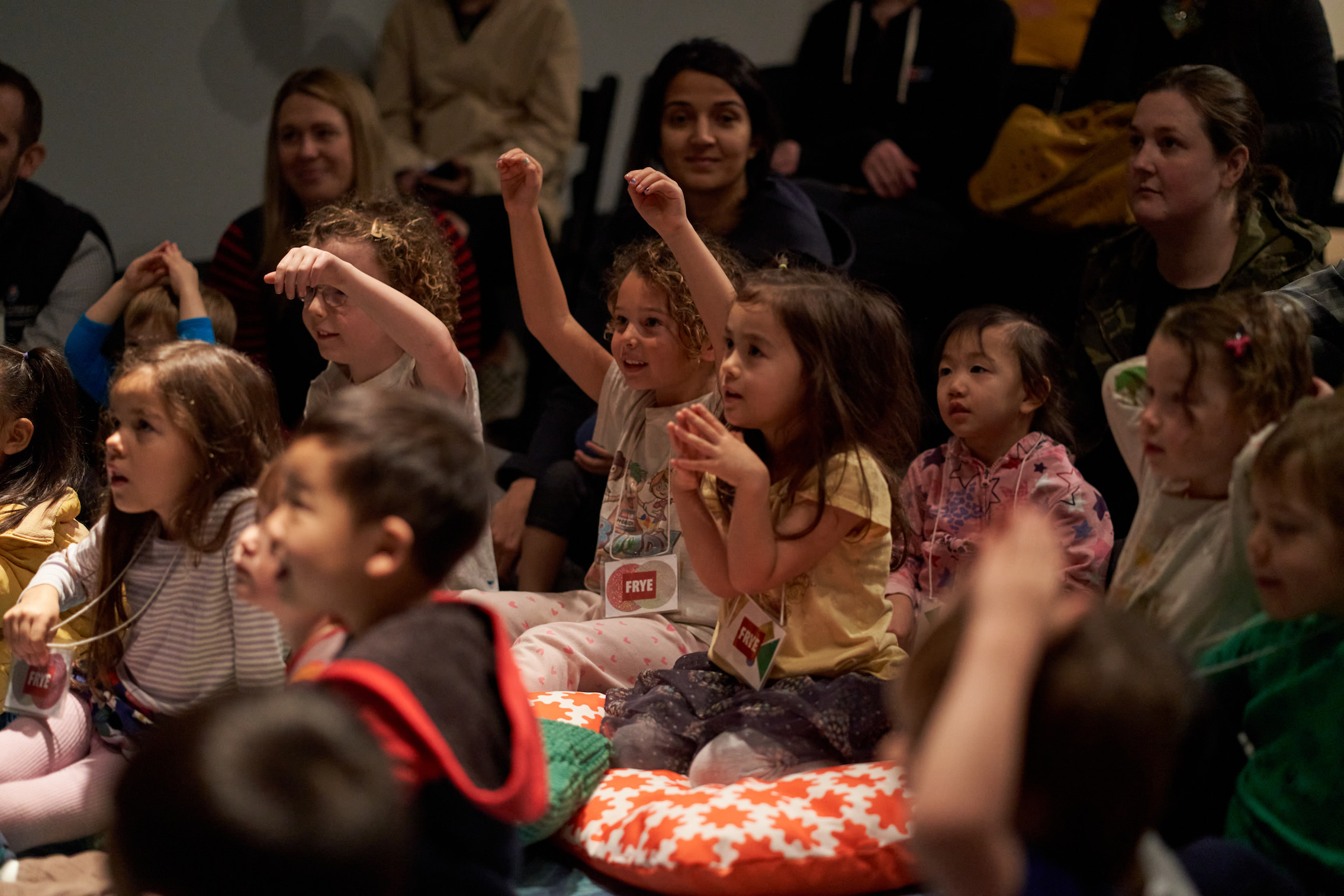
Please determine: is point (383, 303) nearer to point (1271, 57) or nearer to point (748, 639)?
point (748, 639)

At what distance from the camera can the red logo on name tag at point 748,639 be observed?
66.6 inches

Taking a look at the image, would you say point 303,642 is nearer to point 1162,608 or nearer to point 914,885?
point 914,885

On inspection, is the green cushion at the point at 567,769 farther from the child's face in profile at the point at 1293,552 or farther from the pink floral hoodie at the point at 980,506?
the child's face in profile at the point at 1293,552

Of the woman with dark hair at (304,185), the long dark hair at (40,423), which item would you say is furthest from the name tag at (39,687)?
the woman with dark hair at (304,185)

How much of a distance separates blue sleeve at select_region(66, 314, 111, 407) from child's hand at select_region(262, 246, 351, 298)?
0.93m

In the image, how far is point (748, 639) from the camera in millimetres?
1703

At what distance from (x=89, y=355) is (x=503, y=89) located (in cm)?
146

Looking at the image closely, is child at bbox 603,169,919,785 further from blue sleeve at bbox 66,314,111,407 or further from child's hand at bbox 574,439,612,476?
blue sleeve at bbox 66,314,111,407

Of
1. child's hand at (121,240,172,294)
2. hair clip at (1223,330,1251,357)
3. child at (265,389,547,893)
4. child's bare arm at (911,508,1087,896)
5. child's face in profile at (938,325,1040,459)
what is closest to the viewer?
child's bare arm at (911,508,1087,896)

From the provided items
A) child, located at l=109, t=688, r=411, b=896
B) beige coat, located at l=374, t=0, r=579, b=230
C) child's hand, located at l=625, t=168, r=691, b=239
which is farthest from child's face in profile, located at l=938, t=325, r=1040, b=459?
beige coat, located at l=374, t=0, r=579, b=230

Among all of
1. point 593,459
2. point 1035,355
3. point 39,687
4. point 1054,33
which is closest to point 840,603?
point 1035,355

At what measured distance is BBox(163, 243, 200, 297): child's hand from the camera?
238 centimetres

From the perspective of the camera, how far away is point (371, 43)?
150 inches

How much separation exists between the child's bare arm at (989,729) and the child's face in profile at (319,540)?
1.86 feet
